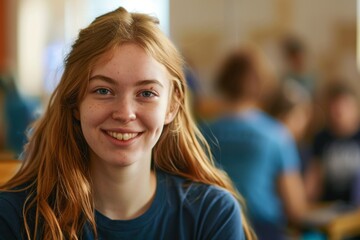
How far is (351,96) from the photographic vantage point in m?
4.89

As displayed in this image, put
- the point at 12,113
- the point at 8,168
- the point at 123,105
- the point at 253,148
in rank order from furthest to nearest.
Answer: the point at 12,113, the point at 253,148, the point at 8,168, the point at 123,105

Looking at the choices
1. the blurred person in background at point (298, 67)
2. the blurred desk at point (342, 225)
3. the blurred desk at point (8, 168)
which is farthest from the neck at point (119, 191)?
the blurred person in background at point (298, 67)

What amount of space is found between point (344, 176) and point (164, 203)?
3.03 m

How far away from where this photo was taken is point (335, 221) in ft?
11.4

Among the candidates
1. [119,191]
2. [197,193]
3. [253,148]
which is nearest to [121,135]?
[119,191]

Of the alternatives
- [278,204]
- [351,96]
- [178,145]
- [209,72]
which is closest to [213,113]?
[351,96]

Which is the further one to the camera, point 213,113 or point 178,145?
point 213,113

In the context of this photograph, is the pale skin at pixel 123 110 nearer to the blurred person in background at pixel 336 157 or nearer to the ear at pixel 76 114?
the ear at pixel 76 114

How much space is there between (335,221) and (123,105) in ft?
7.47

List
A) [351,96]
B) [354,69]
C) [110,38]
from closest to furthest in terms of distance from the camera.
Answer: [110,38], [351,96], [354,69]

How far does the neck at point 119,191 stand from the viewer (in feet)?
5.08

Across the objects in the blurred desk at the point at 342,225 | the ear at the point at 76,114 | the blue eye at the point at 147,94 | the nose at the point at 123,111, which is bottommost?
the blurred desk at the point at 342,225

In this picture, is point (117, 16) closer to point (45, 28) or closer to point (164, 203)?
point (164, 203)

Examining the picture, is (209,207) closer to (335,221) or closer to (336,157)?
(335,221)
